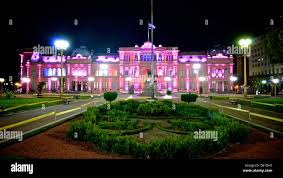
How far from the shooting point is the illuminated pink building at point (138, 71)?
77125mm

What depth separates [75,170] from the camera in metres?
6.39

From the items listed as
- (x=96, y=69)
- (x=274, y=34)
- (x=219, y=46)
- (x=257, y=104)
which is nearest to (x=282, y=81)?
(x=219, y=46)

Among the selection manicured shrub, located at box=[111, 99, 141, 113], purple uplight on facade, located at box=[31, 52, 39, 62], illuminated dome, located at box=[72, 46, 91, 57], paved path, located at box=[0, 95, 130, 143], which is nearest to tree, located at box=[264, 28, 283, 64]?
manicured shrub, located at box=[111, 99, 141, 113]

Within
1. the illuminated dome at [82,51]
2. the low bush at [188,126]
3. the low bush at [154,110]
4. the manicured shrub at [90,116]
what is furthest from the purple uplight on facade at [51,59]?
the low bush at [188,126]

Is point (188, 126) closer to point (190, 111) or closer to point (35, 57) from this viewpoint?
point (190, 111)

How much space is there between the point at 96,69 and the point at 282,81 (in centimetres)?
5191

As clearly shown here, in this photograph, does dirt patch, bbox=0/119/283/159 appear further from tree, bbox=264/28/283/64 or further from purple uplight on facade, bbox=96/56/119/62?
purple uplight on facade, bbox=96/56/119/62

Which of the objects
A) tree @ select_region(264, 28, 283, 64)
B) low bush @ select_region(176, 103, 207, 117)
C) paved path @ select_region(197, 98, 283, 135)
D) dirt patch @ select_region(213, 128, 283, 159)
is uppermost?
tree @ select_region(264, 28, 283, 64)

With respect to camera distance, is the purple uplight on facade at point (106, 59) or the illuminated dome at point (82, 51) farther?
the illuminated dome at point (82, 51)

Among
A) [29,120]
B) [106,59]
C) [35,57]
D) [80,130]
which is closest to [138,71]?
[106,59]

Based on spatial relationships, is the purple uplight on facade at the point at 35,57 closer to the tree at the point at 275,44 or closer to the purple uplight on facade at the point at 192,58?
the purple uplight on facade at the point at 192,58

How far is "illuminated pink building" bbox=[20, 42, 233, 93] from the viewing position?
77.1 metres

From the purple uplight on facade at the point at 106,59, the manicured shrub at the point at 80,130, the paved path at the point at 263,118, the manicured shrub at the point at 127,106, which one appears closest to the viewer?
the manicured shrub at the point at 80,130

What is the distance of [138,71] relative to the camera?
254 ft
